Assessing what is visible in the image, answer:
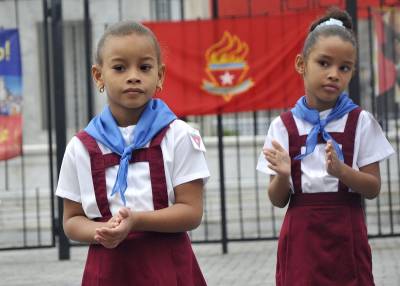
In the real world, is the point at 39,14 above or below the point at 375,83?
above

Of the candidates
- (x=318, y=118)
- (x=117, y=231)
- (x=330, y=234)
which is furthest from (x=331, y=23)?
(x=117, y=231)

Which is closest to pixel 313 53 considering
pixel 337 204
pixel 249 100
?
pixel 337 204

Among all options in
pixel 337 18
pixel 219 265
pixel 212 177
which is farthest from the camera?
pixel 212 177

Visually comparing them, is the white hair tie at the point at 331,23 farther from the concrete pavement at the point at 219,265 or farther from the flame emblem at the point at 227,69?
the flame emblem at the point at 227,69

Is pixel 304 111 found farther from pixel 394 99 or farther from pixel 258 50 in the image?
pixel 394 99

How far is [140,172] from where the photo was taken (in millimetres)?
3258

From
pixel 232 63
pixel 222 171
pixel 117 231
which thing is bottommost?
pixel 222 171

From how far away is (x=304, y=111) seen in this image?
4129mm

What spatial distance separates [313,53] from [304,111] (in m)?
0.24

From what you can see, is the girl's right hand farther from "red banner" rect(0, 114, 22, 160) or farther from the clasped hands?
"red banner" rect(0, 114, 22, 160)

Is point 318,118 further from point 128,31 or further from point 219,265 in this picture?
point 219,265

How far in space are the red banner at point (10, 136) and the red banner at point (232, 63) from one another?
1268mm

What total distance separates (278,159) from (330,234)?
0.43m

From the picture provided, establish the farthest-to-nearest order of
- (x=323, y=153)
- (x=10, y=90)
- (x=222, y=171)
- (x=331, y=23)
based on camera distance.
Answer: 1. (x=222, y=171)
2. (x=10, y=90)
3. (x=331, y=23)
4. (x=323, y=153)
